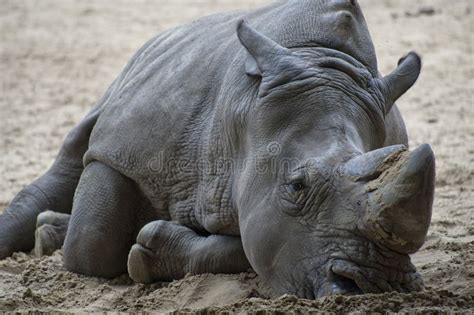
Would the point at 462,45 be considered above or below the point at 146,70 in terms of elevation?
below

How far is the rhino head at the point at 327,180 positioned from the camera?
3.67 meters

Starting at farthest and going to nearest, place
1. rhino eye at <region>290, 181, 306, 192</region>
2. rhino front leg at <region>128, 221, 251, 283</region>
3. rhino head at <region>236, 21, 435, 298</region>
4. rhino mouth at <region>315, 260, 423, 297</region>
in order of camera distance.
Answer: rhino front leg at <region>128, 221, 251, 283</region> → rhino eye at <region>290, 181, 306, 192</region> → rhino mouth at <region>315, 260, 423, 297</region> → rhino head at <region>236, 21, 435, 298</region>

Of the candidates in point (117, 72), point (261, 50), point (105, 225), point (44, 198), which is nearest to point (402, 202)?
point (261, 50)

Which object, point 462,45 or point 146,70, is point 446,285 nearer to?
point 146,70

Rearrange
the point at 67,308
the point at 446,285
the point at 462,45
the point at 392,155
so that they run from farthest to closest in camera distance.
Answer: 1. the point at 462,45
2. the point at 67,308
3. the point at 446,285
4. the point at 392,155

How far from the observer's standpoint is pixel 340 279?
3898 millimetres

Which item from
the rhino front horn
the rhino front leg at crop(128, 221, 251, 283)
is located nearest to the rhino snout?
the rhino front horn

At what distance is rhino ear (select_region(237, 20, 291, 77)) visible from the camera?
14.4 feet

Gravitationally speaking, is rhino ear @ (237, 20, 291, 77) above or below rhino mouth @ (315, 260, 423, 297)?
above

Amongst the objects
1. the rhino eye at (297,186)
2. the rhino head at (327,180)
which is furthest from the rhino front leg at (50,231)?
the rhino eye at (297,186)

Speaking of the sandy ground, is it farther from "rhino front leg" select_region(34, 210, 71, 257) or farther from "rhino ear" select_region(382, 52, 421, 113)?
"rhino ear" select_region(382, 52, 421, 113)

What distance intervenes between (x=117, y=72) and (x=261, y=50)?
6.91 meters

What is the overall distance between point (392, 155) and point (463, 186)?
124 inches

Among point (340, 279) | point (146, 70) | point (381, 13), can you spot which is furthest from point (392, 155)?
point (381, 13)
